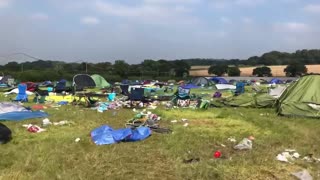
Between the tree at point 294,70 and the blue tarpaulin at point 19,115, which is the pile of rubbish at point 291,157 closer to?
the blue tarpaulin at point 19,115

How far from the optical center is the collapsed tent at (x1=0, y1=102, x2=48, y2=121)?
561 inches

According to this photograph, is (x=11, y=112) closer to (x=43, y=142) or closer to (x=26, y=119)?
(x=26, y=119)

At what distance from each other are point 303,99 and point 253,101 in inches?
141

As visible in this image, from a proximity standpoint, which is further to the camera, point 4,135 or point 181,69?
point 181,69

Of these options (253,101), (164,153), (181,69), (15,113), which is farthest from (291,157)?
(181,69)

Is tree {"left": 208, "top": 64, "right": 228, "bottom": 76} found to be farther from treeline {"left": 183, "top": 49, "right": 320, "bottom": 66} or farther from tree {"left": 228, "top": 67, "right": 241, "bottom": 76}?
treeline {"left": 183, "top": 49, "right": 320, "bottom": 66}

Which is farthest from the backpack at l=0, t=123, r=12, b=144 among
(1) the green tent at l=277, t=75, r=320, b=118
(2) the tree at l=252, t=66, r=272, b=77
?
(2) the tree at l=252, t=66, r=272, b=77

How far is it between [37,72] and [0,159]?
136 ft

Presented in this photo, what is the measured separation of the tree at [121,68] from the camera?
59244 mm

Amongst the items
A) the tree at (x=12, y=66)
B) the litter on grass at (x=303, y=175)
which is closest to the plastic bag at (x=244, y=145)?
the litter on grass at (x=303, y=175)

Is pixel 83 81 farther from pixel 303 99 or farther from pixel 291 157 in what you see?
pixel 291 157

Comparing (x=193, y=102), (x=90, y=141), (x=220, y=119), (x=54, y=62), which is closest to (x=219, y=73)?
(x=54, y=62)

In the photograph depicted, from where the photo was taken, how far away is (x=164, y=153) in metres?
8.88

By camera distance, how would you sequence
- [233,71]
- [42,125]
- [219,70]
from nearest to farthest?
[42,125] → [233,71] → [219,70]
